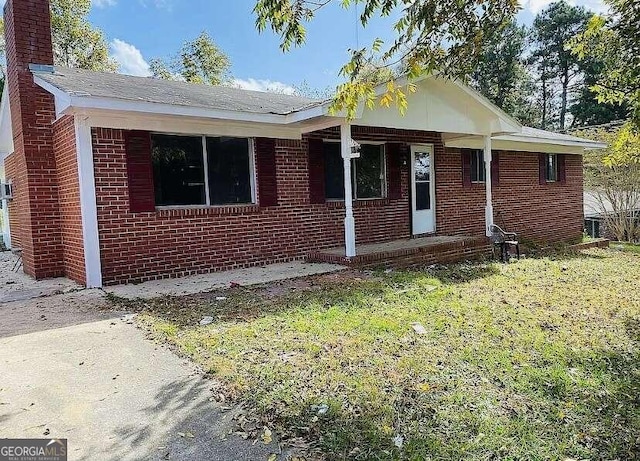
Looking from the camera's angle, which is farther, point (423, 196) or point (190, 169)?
point (423, 196)

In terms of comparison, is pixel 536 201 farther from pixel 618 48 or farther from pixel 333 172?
pixel 618 48

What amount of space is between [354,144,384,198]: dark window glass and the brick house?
30mm

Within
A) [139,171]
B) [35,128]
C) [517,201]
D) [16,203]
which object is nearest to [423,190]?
[517,201]

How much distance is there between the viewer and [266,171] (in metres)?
8.64

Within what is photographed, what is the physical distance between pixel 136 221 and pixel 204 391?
15.3ft

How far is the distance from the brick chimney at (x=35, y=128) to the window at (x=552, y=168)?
14.1 metres

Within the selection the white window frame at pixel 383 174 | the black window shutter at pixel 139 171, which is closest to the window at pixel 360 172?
the white window frame at pixel 383 174

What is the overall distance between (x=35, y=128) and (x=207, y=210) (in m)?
3.34

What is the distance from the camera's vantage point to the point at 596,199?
61.2ft

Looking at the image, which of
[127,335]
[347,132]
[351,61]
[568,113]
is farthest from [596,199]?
[568,113]

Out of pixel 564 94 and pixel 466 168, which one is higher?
pixel 564 94

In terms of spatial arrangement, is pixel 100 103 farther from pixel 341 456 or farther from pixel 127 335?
pixel 341 456

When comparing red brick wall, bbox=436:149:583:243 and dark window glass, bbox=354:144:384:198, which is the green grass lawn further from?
red brick wall, bbox=436:149:583:243

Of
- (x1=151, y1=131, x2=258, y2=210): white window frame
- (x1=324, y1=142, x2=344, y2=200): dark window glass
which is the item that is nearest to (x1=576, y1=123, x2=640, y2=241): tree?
(x1=324, y1=142, x2=344, y2=200): dark window glass
